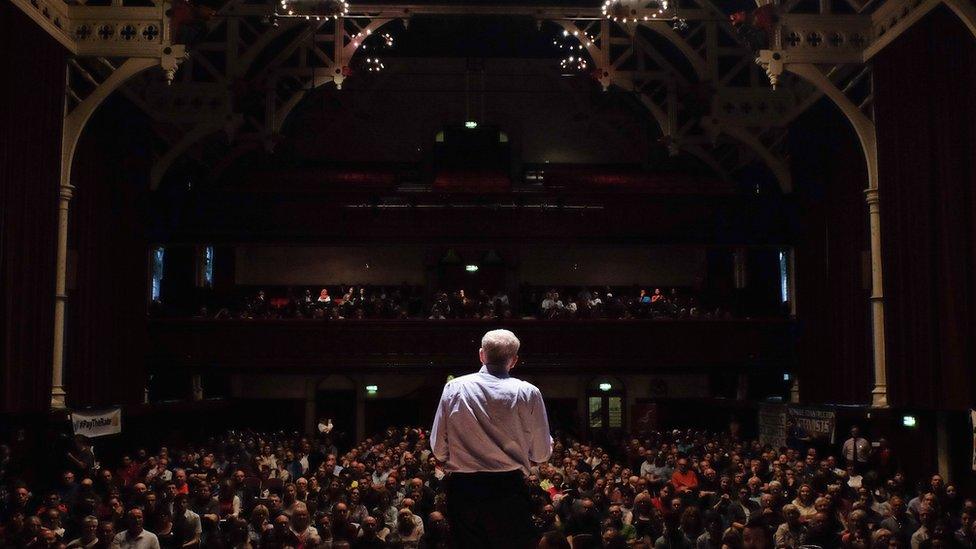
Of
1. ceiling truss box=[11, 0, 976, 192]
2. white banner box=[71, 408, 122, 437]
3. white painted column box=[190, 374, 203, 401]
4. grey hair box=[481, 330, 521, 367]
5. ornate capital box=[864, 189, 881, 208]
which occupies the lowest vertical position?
white banner box=[71, 408, 122, 437]

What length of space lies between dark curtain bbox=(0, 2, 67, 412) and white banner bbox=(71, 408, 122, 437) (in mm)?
600

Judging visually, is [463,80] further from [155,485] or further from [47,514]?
[47,514]

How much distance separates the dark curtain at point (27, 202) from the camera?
51.2ft

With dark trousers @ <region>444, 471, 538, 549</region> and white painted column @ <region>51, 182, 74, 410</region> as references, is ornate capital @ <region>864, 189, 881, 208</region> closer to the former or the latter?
white painted column @ <region>51, 182, 74, 410</region>

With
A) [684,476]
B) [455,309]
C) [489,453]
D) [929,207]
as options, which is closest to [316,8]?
[455,309]

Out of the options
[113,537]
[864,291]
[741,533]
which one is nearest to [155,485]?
[113,537]

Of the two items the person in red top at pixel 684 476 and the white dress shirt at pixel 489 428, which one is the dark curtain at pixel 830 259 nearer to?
the person in red top at pixel 684 476

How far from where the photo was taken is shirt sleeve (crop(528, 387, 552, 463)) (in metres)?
4.43

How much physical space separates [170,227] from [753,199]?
46.4 feet

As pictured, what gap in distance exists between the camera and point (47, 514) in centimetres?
Answer: 1049

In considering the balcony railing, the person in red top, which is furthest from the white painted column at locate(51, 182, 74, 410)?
the person in red top

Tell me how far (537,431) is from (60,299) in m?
15.4

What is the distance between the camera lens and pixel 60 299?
58.2 feet

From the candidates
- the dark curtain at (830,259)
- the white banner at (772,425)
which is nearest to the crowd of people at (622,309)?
the dark curtain at (830,259)
